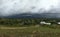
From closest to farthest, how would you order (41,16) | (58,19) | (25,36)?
(25,36) → (58,19) → (41,16)

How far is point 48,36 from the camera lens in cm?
2009

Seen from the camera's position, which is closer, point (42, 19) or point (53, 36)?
point (53, 36)

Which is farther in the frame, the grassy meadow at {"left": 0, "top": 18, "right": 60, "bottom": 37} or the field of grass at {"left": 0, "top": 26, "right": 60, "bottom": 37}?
the grassy meadow at {"left": 0, "top": 18, "right": 60, "bottom": 37}

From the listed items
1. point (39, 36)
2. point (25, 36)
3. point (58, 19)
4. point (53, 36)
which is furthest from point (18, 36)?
point (58, 19)

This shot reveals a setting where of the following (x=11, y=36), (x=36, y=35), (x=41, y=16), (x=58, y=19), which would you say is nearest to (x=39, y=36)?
(x=36, y=35)

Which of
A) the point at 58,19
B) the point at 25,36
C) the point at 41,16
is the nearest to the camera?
the point at 25,36

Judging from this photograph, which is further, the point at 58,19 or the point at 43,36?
the point at 58,19

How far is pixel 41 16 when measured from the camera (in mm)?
43875

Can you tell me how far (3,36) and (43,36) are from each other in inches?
165

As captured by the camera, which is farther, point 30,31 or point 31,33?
point 30,31

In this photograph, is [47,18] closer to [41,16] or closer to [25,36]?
[41,16]

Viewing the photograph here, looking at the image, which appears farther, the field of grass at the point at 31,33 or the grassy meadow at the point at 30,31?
the grassy meadow at the point at 30,31

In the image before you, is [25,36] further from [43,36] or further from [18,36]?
[43,36]

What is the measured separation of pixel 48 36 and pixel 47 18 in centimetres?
2258
